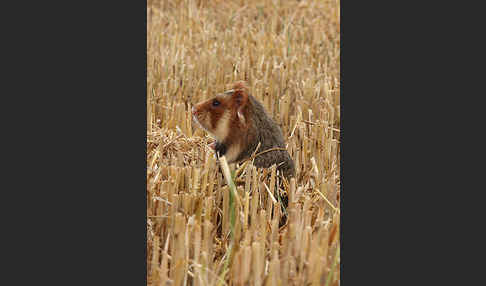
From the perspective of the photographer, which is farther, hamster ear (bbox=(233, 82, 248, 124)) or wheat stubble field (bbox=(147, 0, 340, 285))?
hamster ear (bbox=(233, 82, 248, 124))

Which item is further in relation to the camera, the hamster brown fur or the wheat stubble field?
the hamster brown fur

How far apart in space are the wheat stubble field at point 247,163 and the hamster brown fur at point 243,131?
3.2 inches

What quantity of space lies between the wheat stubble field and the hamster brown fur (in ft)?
0.27

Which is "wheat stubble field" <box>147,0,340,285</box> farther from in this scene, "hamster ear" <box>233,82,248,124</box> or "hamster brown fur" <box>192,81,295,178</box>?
"hamster ear" <box>233,82,248,124</box>

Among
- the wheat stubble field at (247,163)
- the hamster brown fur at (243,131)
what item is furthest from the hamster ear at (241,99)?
the wheat stubble field at (247,163)

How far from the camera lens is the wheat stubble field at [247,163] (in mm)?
3742

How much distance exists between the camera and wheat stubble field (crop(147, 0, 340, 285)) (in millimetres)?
3742

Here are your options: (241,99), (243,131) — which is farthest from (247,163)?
(241,99)

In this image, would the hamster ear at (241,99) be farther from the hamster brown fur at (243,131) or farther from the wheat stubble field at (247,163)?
the wheat stubble field at (247,163)

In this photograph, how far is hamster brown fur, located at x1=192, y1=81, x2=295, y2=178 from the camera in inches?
166

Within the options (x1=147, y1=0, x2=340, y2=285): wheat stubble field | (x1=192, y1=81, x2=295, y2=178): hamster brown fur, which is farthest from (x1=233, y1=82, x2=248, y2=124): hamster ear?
(x1=147, y1=0, x2=340, y2=285): wheat stubble field

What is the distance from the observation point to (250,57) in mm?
4832

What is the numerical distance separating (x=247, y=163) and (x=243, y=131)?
0.19m

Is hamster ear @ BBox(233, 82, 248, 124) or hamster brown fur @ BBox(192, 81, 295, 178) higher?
hamster ear @ BBox(233, 82, 248, 124)
